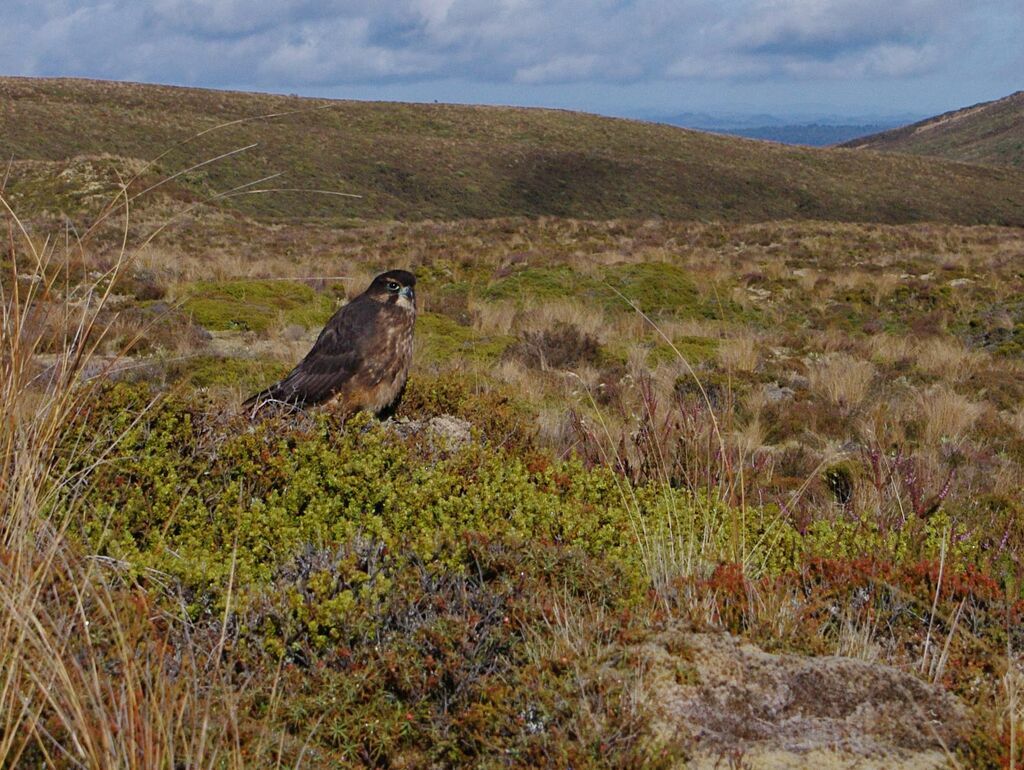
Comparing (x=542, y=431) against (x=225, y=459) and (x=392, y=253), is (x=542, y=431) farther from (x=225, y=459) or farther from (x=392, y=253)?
(x=392, y=253)

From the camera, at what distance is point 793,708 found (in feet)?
7.64

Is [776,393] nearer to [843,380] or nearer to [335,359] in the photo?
[843,380]

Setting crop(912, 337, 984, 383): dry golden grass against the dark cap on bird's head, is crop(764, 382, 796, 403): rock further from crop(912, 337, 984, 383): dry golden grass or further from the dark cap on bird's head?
the dark cap on bird's head

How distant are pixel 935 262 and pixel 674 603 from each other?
757 inches

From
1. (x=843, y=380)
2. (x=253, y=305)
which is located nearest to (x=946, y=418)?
(x=843, y=380)

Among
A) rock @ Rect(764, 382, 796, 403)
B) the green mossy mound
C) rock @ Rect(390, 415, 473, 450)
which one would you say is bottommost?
rock @ Rect(764, 382, 796, 403)

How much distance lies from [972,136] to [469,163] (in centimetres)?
9914


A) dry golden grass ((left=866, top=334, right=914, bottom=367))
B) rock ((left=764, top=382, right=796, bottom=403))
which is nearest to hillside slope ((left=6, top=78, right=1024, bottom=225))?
dry golden grass ((left=866, top=334, right=914, bottom=367))

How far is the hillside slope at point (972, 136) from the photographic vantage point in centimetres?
12150

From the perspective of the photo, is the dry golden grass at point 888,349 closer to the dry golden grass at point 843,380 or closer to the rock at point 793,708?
the dry golden grass at point 843,380

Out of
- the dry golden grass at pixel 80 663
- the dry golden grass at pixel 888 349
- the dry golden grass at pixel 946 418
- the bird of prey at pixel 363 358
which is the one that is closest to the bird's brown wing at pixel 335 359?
the bird of prey at pixel 363 358

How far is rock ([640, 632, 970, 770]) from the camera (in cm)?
215

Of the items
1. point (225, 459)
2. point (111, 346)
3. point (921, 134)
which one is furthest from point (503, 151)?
point (921, 134)

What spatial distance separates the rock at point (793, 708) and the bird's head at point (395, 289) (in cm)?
278
